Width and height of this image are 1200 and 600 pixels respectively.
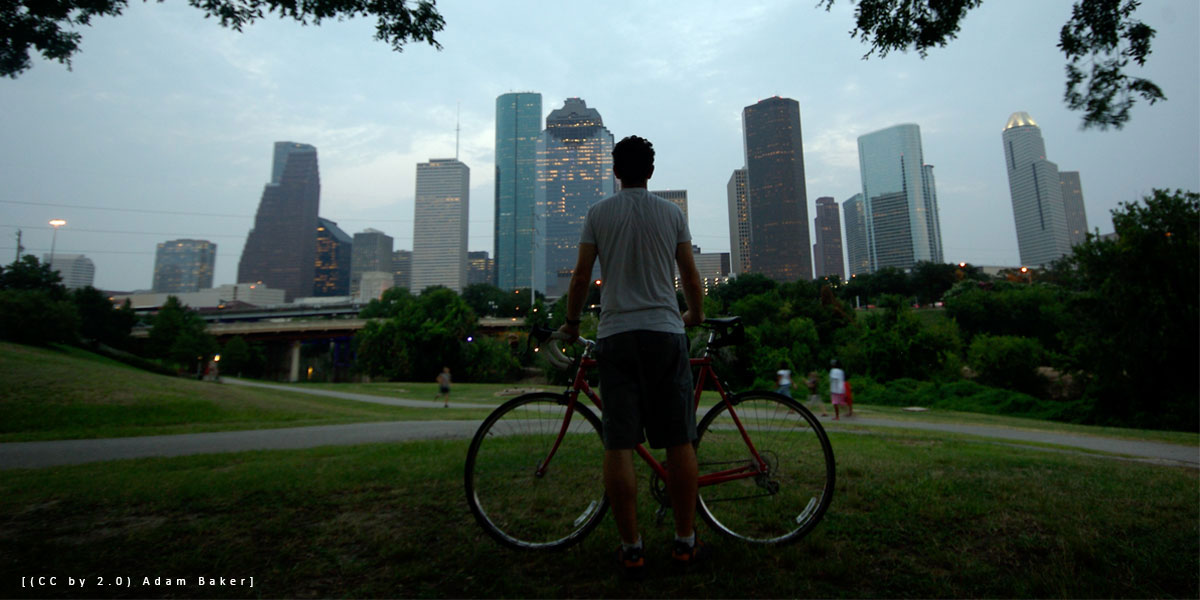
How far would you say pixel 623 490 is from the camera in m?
2.30

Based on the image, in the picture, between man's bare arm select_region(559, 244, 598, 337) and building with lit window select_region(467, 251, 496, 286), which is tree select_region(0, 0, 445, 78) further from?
building with lit window select_region(467, 251, 496, 286)

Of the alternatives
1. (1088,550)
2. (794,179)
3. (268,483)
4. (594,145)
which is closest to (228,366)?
(594,145)

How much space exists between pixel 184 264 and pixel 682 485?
188660 mm

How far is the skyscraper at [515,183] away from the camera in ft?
397

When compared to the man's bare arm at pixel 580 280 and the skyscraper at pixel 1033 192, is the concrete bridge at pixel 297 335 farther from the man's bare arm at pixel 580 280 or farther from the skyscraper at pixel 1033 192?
the man's bare arm at pixel 580 280

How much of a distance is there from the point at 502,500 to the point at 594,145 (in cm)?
4992

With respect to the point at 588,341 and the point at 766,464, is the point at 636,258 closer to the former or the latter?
the point at 588,341

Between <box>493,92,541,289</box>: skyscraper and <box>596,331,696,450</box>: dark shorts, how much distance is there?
93507mm

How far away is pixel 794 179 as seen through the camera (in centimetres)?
3847

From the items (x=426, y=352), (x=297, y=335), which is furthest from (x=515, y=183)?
(x=426, y=352)

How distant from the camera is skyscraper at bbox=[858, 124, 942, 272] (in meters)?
151

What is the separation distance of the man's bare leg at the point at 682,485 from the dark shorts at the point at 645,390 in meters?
0.07

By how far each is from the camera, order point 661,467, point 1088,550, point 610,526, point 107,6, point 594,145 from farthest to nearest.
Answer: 1. point 594,145
2. point 107,6
3. point 610,526
4. point 661,467
5. point 1088,550

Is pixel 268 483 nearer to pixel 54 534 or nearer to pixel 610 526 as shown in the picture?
pixel 54 534
